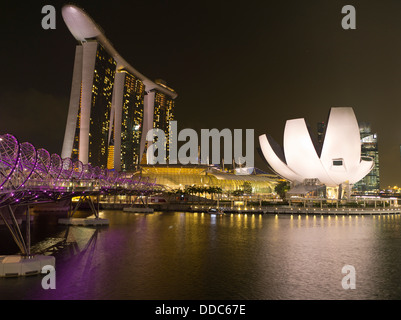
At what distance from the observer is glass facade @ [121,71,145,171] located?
110 m

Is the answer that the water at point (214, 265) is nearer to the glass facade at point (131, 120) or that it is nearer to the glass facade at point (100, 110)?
the glass facade at point (100, 110)

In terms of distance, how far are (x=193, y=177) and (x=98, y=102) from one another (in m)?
26.3

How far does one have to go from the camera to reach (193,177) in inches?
3209

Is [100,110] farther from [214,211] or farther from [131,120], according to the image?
[214,211]

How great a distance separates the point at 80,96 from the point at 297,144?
46.0 meters

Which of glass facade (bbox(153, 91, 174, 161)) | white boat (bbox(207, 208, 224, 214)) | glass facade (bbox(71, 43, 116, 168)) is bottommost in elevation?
white boat (bbox(207, 208, 224, 214))

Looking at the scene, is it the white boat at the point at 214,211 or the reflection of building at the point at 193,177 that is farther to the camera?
the reflection of building at the point at 193,177

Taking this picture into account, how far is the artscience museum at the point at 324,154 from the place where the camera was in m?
50.7

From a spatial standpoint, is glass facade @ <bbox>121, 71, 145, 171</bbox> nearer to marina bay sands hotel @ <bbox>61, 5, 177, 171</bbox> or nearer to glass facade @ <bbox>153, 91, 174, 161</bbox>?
marina bay sands hotel @ <bbox>61, 5, 177, 171</bbox>

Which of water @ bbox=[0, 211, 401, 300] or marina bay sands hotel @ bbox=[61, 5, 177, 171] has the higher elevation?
marina bay sands hotel @ bbox=[61, 5, 177, 171]

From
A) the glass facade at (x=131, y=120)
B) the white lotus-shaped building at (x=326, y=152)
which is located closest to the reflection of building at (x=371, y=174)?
the glass facade at (x=131, y=120)

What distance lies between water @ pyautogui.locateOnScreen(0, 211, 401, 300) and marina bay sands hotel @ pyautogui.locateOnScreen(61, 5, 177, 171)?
172 feet

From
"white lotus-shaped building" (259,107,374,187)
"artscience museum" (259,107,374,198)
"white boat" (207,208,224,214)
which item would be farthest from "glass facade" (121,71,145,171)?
"white boat" (207,208,224,214)
